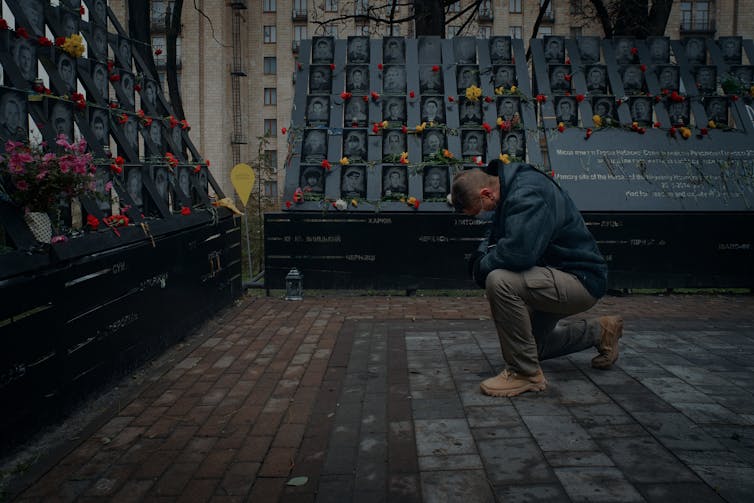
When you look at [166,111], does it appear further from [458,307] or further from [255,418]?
[255,418]

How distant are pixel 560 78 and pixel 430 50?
2125 millimetres

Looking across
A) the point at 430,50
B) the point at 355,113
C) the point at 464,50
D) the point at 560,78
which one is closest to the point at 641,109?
the point at 560,78

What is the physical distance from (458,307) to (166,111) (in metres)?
4.29

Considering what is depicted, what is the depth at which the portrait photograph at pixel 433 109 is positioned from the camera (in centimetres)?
1062

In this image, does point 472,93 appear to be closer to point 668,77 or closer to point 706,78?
point 668,77

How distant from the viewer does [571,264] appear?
4.95 metres

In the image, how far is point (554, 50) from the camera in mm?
11297

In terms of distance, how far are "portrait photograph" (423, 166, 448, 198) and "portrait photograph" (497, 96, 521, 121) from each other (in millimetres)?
1363

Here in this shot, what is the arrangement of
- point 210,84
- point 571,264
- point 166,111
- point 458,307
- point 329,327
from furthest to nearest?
point 210,84 → point 458,307 → point 166,111 → point 329,327 → point 571,264

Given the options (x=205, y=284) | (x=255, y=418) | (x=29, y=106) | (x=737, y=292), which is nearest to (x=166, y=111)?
(x=205, y=284)

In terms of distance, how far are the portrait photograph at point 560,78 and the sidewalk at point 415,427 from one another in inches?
200

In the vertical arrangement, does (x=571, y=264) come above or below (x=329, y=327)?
above

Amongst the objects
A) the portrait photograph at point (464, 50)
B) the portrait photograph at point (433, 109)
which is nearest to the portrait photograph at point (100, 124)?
the portrait photograph at point (433, 109)

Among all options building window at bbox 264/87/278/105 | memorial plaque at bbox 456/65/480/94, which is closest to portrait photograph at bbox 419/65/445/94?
memorial plaque at bbox 456/65/480/94
